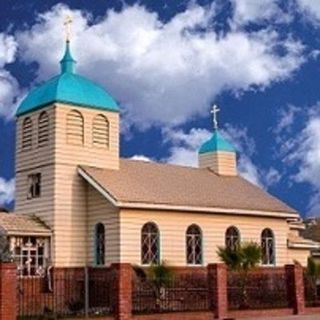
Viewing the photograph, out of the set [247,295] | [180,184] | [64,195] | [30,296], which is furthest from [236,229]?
[30,296]

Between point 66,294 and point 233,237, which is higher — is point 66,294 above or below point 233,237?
below

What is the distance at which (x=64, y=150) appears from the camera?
35625 millimetres

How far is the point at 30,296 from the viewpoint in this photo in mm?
31984

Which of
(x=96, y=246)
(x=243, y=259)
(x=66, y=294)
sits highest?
(x=96, y=246)

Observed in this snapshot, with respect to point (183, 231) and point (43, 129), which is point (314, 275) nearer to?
point (183, 231)

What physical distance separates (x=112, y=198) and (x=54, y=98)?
19.0ft

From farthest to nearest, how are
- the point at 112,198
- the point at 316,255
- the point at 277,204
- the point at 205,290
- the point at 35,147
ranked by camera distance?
the point at 316,255
the point at 277,204
the point at 35,147
the point at 112,198
the point at 205,290

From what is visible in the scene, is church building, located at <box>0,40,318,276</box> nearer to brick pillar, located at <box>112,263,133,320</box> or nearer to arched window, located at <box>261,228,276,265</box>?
arched window, located at <box>261,228,276,265</box>

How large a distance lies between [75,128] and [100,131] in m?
1.56

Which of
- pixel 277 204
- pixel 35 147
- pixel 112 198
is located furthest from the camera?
pixel 277 204

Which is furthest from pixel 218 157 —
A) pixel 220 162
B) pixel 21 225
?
pixel 21 225

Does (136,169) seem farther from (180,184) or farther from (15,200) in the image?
(15,200)

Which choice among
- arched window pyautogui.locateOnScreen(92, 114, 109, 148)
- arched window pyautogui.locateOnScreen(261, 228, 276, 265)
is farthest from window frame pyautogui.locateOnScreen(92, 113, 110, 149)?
arched window pyautogui.locateOnScreen(261, 228, 276, 265)

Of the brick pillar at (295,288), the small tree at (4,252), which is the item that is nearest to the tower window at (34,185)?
the small tree at (4,252)
